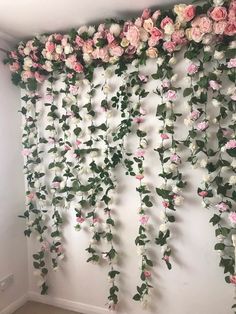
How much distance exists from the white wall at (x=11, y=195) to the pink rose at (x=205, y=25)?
1558 millimetres

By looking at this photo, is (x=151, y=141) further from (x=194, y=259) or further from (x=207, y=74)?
(x=194, y=259)

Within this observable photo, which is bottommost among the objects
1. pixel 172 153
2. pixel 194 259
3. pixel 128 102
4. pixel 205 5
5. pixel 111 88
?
pixel 194 259

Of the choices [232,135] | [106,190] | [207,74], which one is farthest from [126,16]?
[106,190]

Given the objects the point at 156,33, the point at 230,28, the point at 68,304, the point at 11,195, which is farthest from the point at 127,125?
the point at 68,304

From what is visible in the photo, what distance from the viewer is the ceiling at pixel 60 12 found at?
179cm

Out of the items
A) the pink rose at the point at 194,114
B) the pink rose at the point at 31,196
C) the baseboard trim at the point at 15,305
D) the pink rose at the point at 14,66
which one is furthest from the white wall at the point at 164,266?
the pink rose at the point at 14,66

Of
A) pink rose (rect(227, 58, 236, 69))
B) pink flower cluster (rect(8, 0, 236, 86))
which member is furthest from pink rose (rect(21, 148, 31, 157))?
pink rose (rect(227, 58, 236, 69))

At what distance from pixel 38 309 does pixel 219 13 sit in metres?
2.55

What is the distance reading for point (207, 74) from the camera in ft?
5.95

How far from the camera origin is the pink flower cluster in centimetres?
167

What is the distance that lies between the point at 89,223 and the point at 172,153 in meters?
0.88

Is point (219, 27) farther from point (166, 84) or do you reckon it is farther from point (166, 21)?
point (166, 84)

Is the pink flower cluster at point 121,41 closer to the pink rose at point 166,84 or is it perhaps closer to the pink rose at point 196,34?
the pink rose at point 196,34

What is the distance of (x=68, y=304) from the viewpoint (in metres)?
2.43
